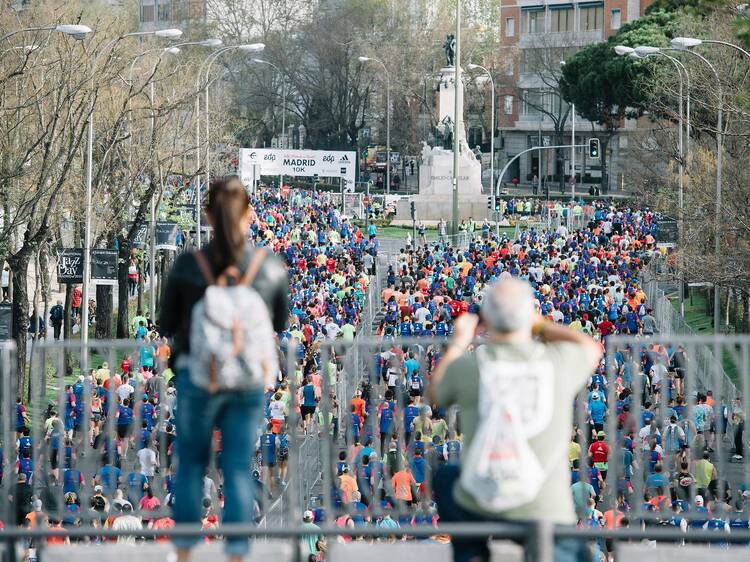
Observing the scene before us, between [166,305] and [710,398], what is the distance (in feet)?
18.9

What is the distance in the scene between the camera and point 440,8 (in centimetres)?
10994

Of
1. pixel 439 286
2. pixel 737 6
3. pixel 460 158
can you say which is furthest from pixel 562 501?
pixel 460 158

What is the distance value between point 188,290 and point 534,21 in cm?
10516

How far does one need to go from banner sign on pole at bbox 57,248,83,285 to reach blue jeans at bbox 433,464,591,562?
27013mm

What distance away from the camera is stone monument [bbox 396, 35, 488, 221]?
8150 cm

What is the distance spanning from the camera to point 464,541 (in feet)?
21.7

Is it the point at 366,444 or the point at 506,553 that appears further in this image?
the point at 366,444

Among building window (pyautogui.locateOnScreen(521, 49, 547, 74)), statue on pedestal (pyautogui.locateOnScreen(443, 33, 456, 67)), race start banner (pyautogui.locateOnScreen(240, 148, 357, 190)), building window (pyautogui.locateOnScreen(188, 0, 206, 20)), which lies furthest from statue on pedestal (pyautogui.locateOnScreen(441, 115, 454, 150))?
building window (pyautogui.locateOnScreen(188, 0, 206, 20))

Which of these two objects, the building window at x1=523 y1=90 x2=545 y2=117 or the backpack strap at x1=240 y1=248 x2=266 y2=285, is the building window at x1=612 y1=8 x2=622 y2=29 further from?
the backpack strap at x1=240 y1=248 x2=266 y2=285

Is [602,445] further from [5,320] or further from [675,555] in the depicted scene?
[5,320]

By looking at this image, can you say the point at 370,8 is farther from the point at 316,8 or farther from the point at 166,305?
the point at 166,305

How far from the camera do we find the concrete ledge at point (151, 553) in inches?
281

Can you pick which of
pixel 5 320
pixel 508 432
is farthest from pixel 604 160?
pixel 508 432

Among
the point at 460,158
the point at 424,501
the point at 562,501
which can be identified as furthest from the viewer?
the point at 460,158
